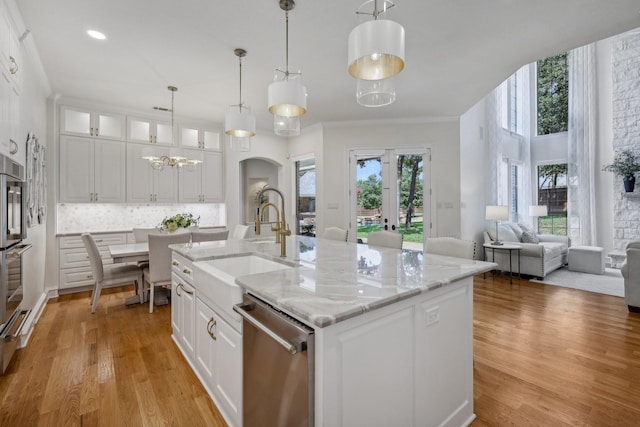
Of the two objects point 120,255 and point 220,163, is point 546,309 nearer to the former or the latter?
point 120,255

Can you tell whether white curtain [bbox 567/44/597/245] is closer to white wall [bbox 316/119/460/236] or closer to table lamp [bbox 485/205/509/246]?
table lamp [bbox 485/205/509/246]

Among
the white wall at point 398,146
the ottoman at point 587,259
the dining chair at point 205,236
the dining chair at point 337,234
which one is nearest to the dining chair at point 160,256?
the dining chair at point 205,236

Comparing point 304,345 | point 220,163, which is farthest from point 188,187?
point 304,345

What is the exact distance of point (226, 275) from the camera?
1785 millimetres

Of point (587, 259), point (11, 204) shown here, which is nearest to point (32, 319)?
point (11, 204)

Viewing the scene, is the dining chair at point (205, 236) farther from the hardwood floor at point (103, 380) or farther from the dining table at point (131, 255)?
the hardwood floor at point (103, 380)

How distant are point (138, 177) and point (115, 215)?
763 mm

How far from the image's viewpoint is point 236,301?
4.96 ft

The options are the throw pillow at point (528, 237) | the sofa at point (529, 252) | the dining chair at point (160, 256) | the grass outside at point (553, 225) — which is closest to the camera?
the dining chair at point (160, 256)

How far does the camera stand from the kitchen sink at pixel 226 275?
1.56m

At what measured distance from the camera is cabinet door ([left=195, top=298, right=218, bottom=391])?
1832 millimetres

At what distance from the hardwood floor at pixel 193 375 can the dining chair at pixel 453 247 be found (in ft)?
2.97

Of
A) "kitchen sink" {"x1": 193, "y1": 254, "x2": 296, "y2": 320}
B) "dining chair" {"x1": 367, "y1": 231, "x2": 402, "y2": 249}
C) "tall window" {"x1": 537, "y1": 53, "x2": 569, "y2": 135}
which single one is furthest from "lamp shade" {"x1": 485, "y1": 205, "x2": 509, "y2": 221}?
"kitchen sink" {"x1": 193, "y1": 254, "x2": 296, "y2": 320}

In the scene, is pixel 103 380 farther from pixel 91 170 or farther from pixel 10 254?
pixel 91 170
